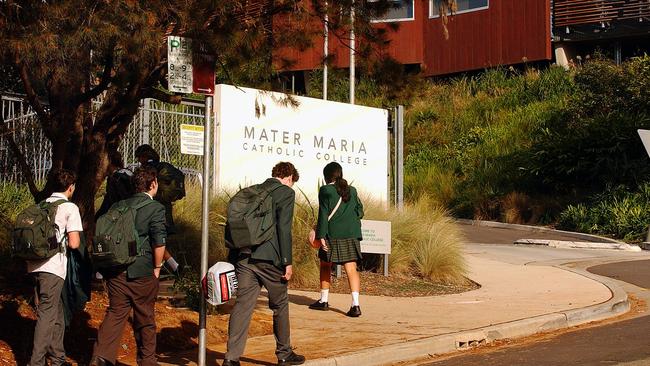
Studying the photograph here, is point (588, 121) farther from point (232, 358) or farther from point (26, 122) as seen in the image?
point (232, 358)

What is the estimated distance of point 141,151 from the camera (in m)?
11.0

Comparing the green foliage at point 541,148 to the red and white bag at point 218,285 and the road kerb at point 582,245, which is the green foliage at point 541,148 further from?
the red and white bag at point 218,285

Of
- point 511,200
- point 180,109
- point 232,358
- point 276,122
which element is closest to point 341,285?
point 276,122

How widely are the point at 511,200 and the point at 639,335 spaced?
16.6m

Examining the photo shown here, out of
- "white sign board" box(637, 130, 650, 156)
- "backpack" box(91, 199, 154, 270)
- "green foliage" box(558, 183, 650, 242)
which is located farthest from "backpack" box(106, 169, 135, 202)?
"green foliage" box(558, 183, 650, 242)

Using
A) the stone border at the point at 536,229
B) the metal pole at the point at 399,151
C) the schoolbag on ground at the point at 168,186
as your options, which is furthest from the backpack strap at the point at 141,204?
the stone border at the point at 536,229

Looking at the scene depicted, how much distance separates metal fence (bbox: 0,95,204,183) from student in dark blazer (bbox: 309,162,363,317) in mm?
3253

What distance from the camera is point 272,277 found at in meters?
8.66

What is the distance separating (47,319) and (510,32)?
28.4m

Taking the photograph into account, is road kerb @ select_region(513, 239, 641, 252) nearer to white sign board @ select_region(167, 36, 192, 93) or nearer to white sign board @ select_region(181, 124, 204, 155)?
white sign board @ select_region(181, 124, 204, 155)

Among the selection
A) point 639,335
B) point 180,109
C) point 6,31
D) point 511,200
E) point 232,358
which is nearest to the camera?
point 232,358

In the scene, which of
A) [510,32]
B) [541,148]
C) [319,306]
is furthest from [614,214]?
[319,306]

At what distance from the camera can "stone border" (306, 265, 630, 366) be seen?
9.22m

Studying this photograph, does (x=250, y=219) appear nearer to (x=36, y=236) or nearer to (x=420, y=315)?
(x=36, y=236)
